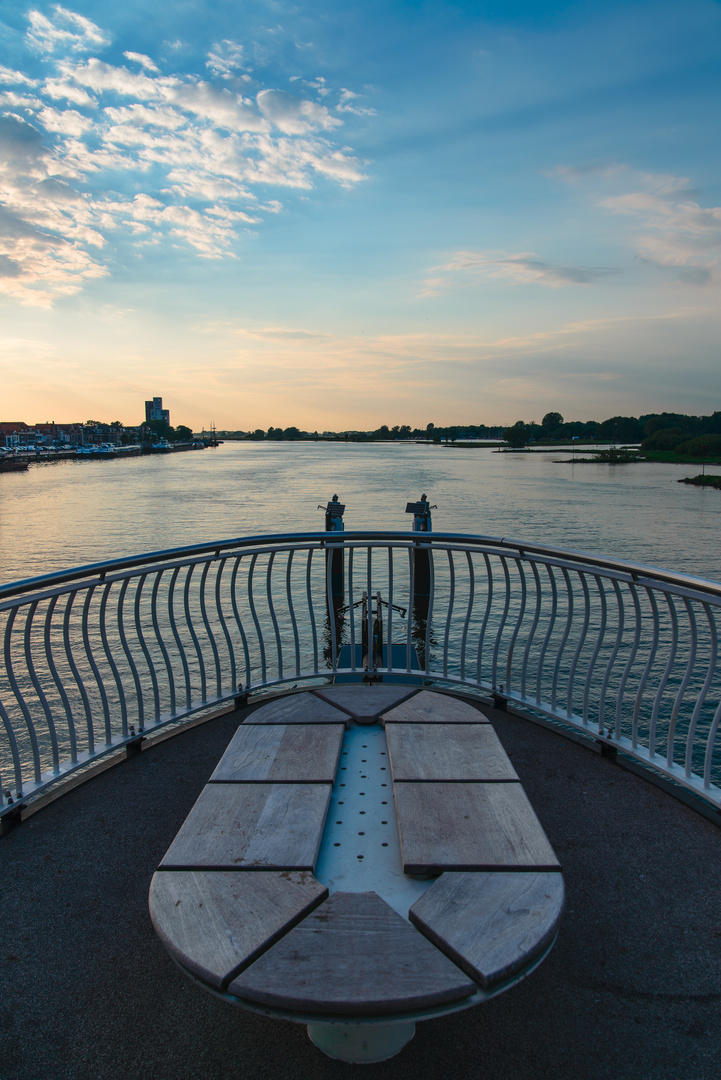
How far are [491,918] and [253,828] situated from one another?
0.75 meters

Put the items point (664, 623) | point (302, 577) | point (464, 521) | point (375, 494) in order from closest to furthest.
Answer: point (664, 623)
point (302, 577)
point (464, 521)
point (375, 494)

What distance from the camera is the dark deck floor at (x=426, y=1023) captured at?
1725 mm

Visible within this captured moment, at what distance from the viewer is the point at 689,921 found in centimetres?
223

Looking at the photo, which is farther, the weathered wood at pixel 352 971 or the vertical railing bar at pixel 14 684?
the vertical railing bar at pixel 14 684

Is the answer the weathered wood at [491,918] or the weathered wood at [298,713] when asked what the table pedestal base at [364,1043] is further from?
the weathered wood at [298,713]

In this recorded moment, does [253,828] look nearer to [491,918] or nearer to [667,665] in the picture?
[491,918]

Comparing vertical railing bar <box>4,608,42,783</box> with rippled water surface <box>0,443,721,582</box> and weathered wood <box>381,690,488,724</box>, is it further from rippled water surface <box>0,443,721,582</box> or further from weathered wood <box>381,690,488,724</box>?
rippled water surface <box>0,443,721,582</box>

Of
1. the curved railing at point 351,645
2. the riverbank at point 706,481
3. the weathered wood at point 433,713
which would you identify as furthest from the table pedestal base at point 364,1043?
the riverbank at point 706,481

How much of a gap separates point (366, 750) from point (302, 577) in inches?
699

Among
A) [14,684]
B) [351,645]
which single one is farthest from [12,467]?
[14,684]

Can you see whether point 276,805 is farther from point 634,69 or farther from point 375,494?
point 375,494

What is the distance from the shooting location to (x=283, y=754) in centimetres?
229

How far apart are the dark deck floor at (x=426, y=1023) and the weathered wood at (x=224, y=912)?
625 mm

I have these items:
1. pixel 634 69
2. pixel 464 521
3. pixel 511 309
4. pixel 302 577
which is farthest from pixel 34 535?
pixel 634 69
